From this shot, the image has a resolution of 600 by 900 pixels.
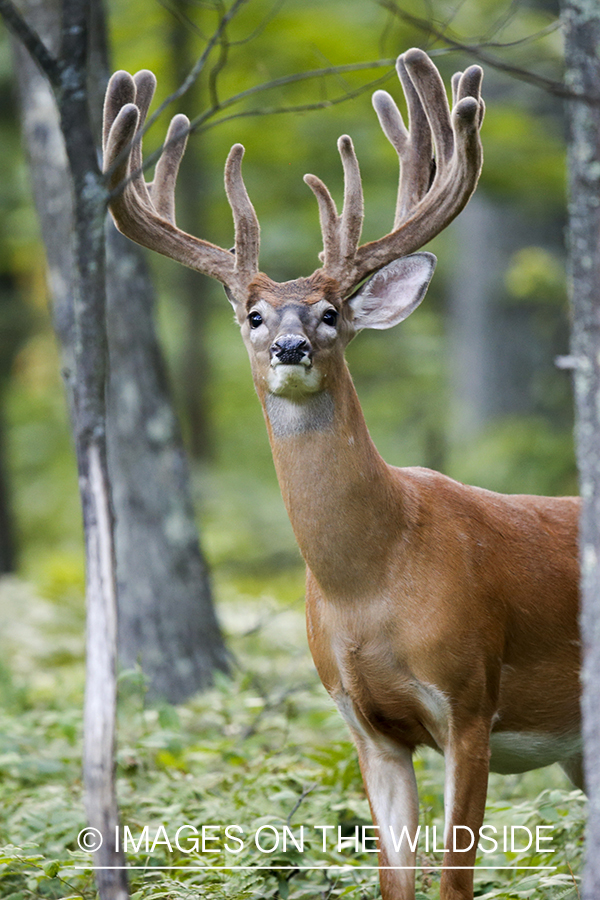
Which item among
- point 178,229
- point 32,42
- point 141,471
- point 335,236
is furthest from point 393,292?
point 141,471

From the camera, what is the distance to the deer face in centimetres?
400

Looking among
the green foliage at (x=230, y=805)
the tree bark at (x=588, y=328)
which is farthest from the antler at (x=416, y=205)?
the green foliage at (x=230, y=805)

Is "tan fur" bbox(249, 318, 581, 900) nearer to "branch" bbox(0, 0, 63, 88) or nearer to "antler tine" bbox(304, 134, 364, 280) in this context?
"antler tine" bbox(304, 134, 364, 280)

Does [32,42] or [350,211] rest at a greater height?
[32,42]

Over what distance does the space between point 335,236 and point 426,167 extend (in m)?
0.60

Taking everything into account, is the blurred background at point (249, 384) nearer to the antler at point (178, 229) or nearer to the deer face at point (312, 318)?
the antler at point (178, 229)

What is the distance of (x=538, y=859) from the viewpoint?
4.37 m

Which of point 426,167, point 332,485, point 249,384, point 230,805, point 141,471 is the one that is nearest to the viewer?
point 332,485

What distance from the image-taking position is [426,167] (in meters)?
4.65

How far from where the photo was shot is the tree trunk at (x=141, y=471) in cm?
695

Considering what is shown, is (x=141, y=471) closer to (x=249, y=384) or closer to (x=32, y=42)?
(x=32, y=42)

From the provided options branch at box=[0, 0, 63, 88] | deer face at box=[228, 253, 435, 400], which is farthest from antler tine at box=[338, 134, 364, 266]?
branch at box=[0, 0, 63, 88]

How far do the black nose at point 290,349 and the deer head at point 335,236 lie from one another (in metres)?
0.04

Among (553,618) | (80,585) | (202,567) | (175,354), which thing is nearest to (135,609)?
(202,567)
